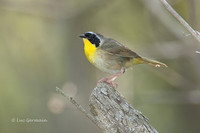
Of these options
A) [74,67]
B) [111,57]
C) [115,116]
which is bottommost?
[74,67]

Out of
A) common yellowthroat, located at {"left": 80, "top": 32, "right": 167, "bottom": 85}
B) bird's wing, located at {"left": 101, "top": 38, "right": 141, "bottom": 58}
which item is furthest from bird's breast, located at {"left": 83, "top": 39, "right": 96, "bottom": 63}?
bird's wing, located at {"left": 101, "top": 38, "right": 141, "bottom": 58}

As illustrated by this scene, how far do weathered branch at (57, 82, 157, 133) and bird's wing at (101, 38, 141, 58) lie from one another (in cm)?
163

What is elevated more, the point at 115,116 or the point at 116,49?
the point at 115,116

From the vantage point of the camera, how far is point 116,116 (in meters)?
3.10

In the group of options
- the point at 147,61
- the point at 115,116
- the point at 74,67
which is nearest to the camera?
the point at 115,116

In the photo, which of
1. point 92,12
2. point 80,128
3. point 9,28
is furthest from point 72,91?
point 9,28

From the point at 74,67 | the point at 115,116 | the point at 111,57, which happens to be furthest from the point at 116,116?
the point at 74,67

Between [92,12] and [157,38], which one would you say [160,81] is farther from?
[92,12]

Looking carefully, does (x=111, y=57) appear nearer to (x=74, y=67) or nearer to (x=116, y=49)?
(x=116, y=49)

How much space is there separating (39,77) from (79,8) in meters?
1.77

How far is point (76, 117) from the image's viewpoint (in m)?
A: 7.69

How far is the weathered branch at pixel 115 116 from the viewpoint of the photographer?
10.0 ft

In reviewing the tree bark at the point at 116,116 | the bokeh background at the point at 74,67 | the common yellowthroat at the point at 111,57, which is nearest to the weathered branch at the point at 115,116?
the tree bark at the point at 116,116

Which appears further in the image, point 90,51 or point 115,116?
point 90,51
